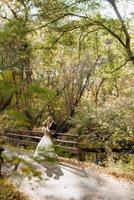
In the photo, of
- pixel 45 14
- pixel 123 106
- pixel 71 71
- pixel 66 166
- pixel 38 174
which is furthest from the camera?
pixel 71 71

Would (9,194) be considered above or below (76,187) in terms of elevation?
above

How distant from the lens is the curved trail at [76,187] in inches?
433

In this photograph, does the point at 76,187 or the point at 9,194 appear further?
the point at 76,187

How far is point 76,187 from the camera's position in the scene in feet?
39.1

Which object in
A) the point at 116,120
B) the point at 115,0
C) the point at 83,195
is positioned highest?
the point at 115,0

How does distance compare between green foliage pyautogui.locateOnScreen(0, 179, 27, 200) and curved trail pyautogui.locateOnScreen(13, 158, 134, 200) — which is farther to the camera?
curved trail pyautogui.locateOnScreen(13, 158, 134, 200)

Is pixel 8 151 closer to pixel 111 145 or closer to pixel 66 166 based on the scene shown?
pixel 66 166

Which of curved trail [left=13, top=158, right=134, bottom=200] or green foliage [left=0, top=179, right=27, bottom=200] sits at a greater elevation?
green foliage [left=0, top=179, right=27, bottom=200]

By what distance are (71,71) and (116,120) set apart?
10.1m

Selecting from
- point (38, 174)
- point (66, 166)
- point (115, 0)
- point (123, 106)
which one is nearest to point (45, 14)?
point (115, 0)

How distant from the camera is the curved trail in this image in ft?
36.1

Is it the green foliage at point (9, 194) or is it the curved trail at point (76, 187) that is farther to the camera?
the curved trail at point (76, 187)

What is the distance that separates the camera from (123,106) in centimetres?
1947

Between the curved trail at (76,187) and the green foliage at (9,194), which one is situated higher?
the green foliage at (9,194)
